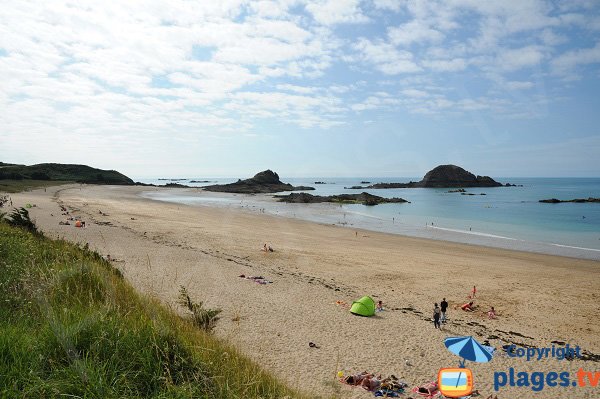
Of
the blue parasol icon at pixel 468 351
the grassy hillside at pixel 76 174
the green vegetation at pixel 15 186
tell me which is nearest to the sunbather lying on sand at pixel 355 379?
the blue parasol icon at pixel 468 351

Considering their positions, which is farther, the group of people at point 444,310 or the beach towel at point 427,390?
the group of people at point 444,310

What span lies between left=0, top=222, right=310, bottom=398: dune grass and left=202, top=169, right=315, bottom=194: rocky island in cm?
8882

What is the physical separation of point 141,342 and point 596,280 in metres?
20.7

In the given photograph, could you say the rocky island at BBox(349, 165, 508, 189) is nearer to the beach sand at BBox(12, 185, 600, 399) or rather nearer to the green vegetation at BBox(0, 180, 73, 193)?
the green vegetation at BBox(0, 180, 73, 193)

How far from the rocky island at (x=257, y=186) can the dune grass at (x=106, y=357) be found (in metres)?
88.8

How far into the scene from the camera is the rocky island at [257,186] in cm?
9522

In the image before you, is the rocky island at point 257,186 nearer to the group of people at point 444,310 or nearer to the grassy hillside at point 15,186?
the grassy hillside at point 15,186

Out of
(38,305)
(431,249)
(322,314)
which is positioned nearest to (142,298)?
(38,305)

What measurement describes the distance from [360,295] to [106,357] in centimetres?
1075

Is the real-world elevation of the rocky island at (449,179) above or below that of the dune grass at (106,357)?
above

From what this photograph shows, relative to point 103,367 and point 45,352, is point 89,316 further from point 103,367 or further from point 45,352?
point 103,367

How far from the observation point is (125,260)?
15.4 metres

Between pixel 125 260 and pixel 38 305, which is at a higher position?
pixel 38 305

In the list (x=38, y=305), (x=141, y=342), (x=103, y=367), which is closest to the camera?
(x=103, y=367)
